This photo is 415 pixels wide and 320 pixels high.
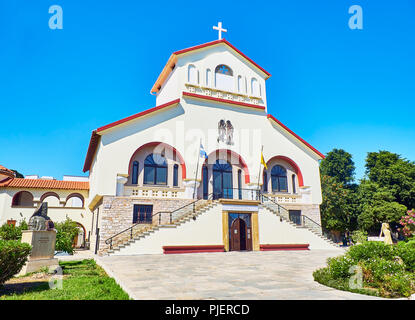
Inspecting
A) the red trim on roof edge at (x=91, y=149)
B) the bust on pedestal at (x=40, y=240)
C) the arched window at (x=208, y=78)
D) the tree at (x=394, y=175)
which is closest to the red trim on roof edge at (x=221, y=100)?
the arched window at (x=208, y=78)

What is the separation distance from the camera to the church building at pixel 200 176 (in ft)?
60.6

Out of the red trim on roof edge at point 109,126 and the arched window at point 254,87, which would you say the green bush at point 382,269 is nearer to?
the red trim on roof edge at point 109,126

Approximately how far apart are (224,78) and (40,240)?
18.0m

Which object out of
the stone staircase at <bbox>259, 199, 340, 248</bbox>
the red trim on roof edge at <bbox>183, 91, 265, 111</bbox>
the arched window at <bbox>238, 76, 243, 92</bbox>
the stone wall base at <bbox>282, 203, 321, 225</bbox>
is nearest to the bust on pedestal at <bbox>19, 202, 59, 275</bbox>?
the red trim on roof edge at <bbox>183, 91, 265, 111</bbox>

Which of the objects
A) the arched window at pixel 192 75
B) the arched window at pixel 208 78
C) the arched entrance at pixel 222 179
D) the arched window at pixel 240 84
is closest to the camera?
the arched entrance at pixel 222 179

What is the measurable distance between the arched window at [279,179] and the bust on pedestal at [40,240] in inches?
678

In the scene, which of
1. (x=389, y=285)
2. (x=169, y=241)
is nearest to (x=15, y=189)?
(x=169, y=241)

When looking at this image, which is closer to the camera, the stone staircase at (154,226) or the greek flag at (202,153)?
the stone staircase at (154,226)

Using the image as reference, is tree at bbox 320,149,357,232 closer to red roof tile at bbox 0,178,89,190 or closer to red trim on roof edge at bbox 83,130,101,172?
red trim on roof edge at bbox 83,130,101,172

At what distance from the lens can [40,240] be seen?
11.0 metres

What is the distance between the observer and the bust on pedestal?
10680 mm

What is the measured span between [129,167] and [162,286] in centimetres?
1340

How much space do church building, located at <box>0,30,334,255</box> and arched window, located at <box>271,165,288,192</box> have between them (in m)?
0.09
